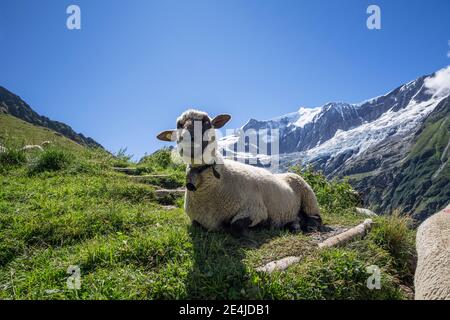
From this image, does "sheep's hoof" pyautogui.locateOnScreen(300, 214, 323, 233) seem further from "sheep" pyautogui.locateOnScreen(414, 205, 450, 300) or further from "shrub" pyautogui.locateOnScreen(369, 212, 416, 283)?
"sheep" pyautogui.locateOnScreen(414, 205, 450, 300)

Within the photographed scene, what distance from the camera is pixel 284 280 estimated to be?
15.4 feet

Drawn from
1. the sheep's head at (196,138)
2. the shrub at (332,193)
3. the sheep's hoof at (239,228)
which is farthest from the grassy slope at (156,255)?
the shrub at (332,193)

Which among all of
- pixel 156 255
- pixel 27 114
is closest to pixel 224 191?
pixel 156 255

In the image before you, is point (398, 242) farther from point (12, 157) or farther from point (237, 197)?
point (12, 157)

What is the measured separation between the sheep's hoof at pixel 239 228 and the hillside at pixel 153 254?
0.21 m

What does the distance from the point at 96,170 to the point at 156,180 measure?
2.15 metres

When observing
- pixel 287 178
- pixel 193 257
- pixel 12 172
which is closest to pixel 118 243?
pixel 193 257

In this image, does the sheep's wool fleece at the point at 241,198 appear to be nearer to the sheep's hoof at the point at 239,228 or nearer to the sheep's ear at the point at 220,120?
the sheep's hoof at the point at 239,228

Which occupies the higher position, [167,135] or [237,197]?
[167,135]

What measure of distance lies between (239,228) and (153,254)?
1.97 meters

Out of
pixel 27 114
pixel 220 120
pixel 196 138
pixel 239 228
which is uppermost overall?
pixel 27 114

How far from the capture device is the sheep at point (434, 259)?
14.3 feet

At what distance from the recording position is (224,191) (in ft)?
22.9

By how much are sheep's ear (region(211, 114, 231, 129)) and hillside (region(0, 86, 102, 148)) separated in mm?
147167
